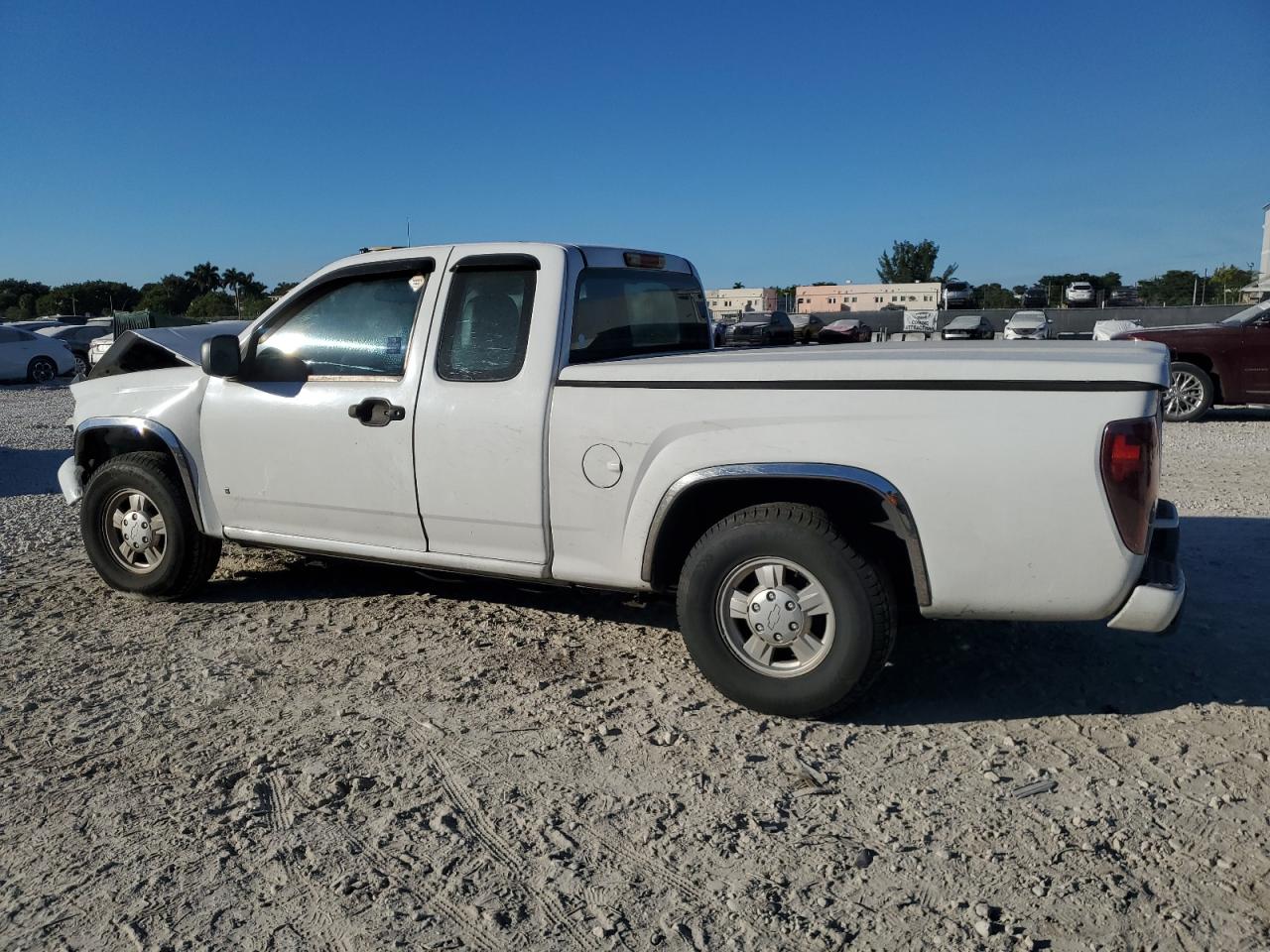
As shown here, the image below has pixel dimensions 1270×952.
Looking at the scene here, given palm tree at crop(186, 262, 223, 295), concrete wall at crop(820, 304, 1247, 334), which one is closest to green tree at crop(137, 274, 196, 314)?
palm tree at crop(186, 262, 223, 295)

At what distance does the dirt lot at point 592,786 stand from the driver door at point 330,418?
588mm

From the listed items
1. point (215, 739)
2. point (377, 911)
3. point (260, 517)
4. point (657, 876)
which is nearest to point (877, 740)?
point (657, 876)

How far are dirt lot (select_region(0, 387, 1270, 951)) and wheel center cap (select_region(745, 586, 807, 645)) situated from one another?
354mm

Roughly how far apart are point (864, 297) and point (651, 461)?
65.5 m

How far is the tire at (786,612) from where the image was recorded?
3.67m

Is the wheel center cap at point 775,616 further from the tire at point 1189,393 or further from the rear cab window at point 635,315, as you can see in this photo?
the tire at point 1189,393

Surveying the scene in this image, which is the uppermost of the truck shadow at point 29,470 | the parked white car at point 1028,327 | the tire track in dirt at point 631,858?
the parked white car at point 1028,327

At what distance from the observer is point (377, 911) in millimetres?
2717

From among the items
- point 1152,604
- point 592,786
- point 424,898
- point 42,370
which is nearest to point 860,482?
point 1152,604

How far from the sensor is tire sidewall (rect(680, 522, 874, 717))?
3.67 m

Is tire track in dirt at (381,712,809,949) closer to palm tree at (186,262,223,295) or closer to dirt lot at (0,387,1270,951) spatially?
dirt lot at (0,387,1270,951)

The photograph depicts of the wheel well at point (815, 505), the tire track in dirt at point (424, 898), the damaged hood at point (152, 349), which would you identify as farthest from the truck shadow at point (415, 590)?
the damaged hood at point (152, 349)

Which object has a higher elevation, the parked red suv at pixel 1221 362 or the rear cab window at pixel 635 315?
the rear cab window at pixel 635 315

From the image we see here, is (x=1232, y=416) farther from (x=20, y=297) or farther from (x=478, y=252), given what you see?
(x=20, y=297)
